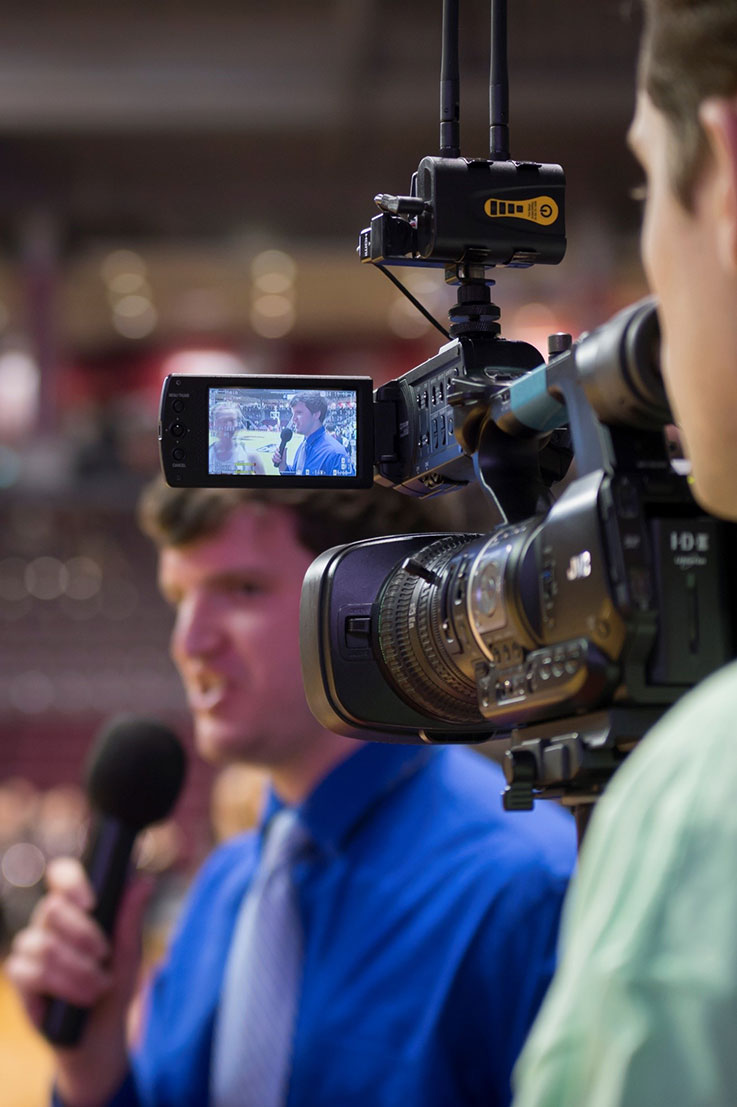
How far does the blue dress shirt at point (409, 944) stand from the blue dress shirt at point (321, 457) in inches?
24.6

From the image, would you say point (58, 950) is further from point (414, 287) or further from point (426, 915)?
point (414, 287)

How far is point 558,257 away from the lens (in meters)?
1.08

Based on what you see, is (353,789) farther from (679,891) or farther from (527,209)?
(679,891)

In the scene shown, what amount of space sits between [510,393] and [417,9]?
24.9ft

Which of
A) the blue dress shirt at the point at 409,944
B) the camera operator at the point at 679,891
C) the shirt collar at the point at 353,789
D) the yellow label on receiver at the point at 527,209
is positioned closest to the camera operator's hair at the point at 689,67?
the camera operator at the point at 679,891

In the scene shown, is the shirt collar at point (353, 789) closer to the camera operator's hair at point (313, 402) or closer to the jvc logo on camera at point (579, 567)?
the camera operator's hair at point (313, 402)

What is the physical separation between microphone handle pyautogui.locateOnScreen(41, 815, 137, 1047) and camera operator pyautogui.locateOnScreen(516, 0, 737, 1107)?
1315mm

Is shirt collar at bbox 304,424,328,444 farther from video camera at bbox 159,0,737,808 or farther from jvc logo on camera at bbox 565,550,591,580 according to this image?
jvc logo on camera at bbox 565,550,591,580

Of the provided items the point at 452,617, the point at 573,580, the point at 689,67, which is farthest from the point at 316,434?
the point at 689,67

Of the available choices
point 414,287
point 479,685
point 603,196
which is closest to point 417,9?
point 603,196

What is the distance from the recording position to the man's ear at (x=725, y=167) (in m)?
0.50

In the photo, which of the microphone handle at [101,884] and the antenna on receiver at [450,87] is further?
the microphone handle at [101,884]

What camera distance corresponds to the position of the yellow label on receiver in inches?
41.1

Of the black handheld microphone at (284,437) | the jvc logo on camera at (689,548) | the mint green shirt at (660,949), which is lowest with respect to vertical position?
the mint green shirt at (660,949)
